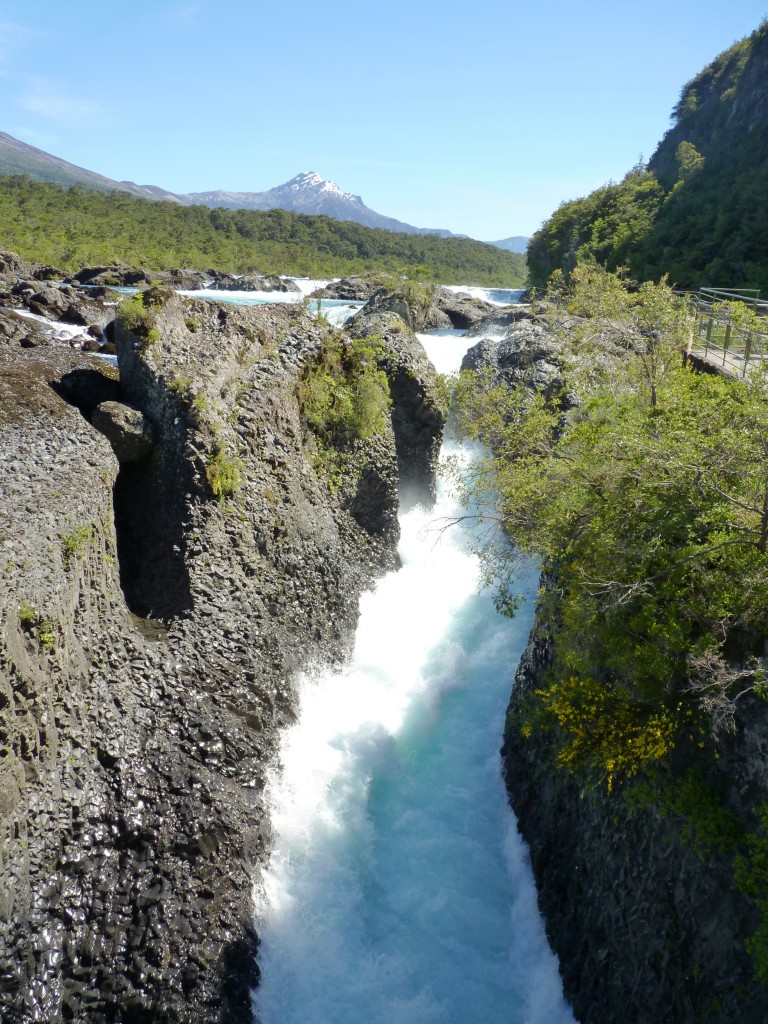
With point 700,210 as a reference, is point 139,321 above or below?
below

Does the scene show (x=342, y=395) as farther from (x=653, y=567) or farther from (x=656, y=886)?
(x=656, y=886)

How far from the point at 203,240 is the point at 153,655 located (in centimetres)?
9345

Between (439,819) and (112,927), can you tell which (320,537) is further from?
(112,927)

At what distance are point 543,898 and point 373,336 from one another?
14788mm

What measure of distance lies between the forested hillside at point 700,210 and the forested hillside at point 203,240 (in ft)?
51.8

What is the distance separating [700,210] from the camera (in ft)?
166

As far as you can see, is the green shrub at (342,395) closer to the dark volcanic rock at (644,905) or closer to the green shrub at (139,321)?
the green shrub at (139,321)

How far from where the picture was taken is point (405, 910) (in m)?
10.2

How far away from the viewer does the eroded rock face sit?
23.7 feet

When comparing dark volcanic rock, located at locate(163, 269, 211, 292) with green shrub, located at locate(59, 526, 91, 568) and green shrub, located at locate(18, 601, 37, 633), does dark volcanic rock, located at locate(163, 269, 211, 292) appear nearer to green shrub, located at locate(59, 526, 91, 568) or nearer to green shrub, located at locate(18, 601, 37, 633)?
green shrub, located at locate(59, 526, 91, 568)

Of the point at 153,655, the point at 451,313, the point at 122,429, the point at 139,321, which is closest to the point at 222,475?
the point at 122,429

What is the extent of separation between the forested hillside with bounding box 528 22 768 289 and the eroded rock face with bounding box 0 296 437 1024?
36.4 m

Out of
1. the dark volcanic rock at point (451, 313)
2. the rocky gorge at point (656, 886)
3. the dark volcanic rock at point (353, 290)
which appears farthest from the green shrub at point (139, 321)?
the dark volcanic rock at point (353, 290)

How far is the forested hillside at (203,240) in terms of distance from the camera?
6956 centimetres
